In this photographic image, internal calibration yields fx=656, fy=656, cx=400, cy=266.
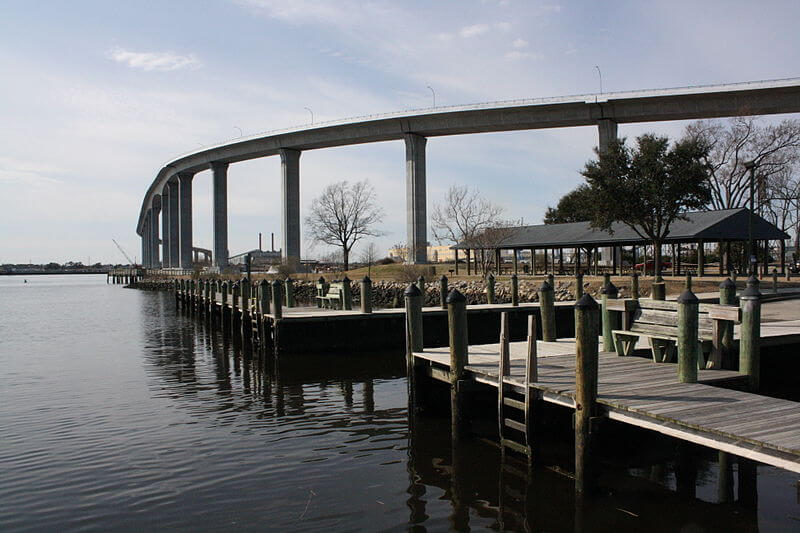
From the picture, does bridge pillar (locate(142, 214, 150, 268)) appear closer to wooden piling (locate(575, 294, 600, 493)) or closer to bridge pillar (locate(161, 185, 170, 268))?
bridge pillar (locate(161, 185, 170, 268))

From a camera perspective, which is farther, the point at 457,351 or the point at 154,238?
the point at 154,238

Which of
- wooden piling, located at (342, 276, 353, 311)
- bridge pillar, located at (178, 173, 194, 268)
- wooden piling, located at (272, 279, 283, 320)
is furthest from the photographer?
bridge pillar, located at (178, 173, 194, 268)

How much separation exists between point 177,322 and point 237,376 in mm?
20094

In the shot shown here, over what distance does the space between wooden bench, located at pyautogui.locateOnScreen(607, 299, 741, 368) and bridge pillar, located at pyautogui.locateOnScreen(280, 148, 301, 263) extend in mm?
64817

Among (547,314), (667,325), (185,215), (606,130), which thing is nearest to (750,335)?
(667,325)

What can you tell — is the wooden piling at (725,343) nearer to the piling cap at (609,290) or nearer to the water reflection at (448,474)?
the water reflection at (448,474)

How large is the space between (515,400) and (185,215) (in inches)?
3959

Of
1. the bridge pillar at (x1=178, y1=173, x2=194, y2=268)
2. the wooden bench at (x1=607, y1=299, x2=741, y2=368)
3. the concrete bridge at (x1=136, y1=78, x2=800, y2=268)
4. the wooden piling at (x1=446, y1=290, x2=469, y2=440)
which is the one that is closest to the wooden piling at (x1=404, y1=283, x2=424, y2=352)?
the wooden piling at (x1=446, y1=290, x2=469, y2=440)

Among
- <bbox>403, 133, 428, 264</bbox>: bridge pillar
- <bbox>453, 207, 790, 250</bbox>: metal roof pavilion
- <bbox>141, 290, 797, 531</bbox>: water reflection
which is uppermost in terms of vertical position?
<bbox>403, 133, 428, 264</bbox>: bridge pillar

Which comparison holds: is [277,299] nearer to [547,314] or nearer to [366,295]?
→ [366,295]

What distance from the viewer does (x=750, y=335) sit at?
927 centimetres

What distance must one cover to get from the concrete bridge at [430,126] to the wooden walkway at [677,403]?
1866 inches

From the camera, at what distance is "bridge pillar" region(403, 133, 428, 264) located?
6525 centimetres

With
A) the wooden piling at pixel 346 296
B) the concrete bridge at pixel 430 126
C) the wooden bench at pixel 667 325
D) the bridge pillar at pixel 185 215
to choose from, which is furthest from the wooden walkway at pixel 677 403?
the bridge pillar at pixel 185 215
